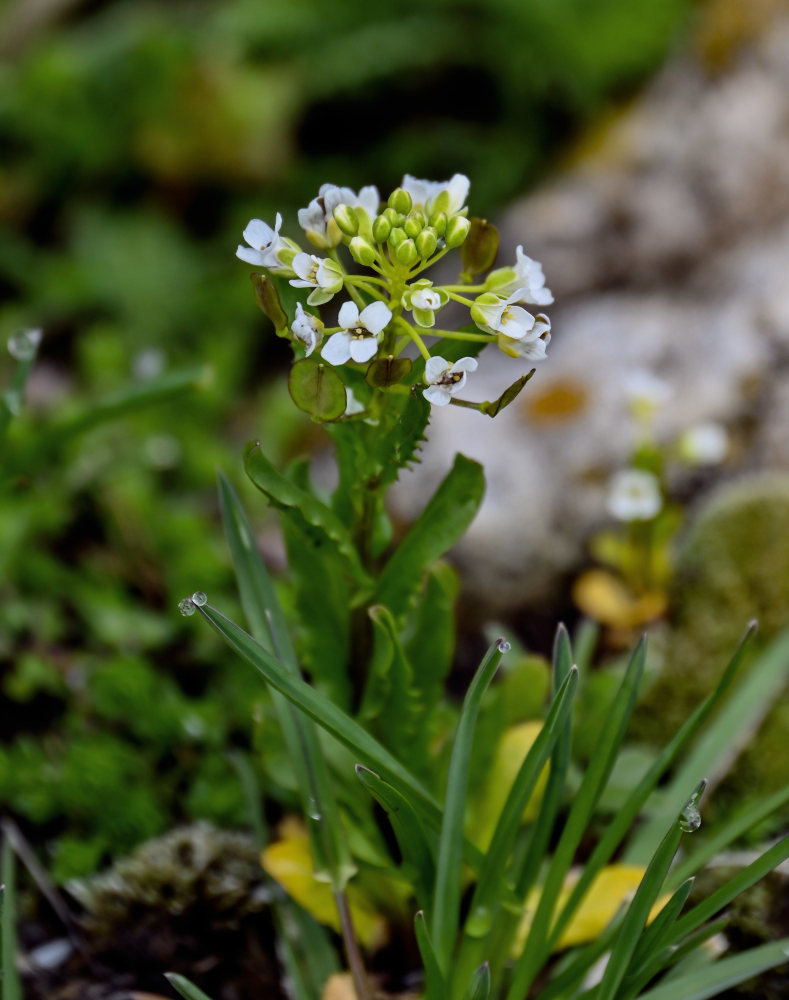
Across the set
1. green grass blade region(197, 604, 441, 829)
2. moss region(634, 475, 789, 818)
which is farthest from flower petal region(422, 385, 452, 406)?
moss region(634, 475, 789, 818)

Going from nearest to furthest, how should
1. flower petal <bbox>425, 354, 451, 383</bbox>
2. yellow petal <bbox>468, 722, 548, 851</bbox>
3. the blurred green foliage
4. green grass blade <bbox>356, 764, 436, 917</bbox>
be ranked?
flower petal <bbox>425, 354, 451, 383</bbox> < green grass blade <bbox>356, 764, 436, 917</bbox> < yellow petal <bbox>468, 722, 548, 851</bbox> < the blurred green foliage

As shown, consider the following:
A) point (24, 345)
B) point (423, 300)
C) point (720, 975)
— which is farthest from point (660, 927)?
point (24, 345)

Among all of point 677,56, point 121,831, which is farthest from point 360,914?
point 677,56

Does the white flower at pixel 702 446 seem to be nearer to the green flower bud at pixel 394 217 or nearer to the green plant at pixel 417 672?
the green plant at pixel 417 672

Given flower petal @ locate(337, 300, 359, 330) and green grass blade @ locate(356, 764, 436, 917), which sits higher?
flower petal @ locate(337, 300, 359, 330)

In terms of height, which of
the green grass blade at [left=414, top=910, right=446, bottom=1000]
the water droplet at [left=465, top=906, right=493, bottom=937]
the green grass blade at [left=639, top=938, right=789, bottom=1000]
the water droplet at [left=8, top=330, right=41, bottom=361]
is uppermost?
the water droplet at [left=8, top=330, right=41, bottom=361]

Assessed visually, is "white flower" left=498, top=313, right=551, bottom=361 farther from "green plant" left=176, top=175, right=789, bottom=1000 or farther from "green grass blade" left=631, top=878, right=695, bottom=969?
"green grass blade" left=631, top=878, right=695, bottom=969

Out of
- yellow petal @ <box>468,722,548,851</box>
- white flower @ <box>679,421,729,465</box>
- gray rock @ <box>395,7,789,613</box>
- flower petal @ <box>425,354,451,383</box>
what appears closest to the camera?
flower petal @ <box>425,354,451,383</box>
